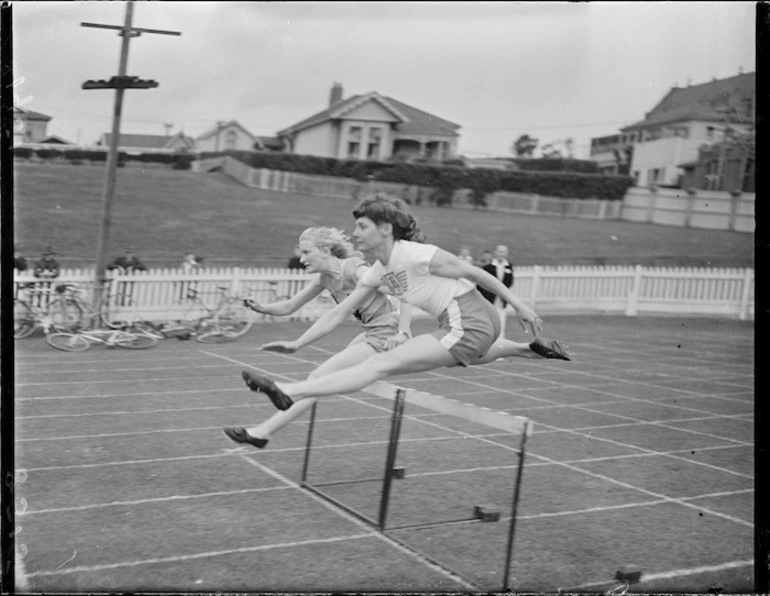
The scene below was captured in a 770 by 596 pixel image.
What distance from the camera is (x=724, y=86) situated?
17.7 ft

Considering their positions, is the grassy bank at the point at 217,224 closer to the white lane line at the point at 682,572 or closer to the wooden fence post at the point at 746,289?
the white lane line at the point at 682,572

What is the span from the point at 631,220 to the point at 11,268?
13.8 ft

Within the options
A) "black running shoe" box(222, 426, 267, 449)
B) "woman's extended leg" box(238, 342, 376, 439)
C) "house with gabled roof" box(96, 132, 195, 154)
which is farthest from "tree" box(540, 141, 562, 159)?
"black running shoe" box(222, 426, 267, 449)

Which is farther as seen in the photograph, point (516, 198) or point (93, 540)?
point (516, 198)

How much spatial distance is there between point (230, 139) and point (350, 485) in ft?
7.77

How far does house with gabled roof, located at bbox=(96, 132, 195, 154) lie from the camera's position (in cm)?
470

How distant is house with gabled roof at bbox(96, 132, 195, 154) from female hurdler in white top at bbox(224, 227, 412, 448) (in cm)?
77

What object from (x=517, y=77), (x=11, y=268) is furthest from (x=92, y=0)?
(x=517, y=77)

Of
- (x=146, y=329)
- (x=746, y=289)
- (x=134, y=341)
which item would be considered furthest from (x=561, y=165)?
(x=746, y=289)

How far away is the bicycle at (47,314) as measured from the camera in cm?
713

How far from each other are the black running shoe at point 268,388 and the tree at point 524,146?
77.0 inches

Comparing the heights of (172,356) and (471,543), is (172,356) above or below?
above

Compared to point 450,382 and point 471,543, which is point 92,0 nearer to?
point 471,543

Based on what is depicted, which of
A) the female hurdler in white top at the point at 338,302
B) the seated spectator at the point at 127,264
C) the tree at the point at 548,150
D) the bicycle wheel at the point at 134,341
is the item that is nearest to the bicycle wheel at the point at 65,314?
the bicycle wheel at the point at 134,341
